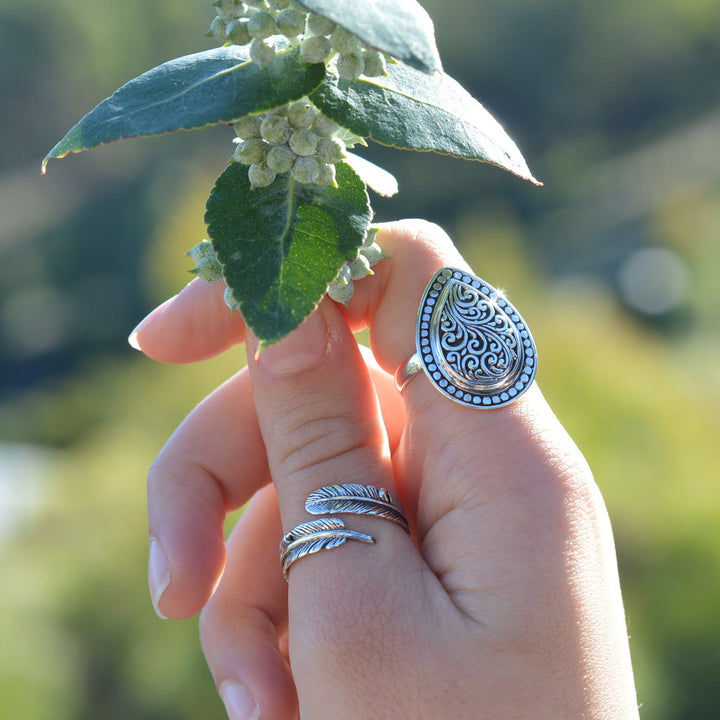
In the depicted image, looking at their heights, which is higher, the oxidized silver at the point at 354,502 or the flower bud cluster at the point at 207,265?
the flower bud cluster at the point at 207,265

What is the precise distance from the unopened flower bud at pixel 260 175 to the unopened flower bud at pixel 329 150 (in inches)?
1.8

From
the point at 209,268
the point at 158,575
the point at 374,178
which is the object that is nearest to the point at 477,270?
the point at 158,575

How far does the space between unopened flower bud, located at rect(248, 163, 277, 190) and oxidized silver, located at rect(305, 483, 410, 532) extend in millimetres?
324

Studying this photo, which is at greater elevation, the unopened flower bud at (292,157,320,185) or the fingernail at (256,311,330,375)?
the unopened flower bud at (292,157,320,185)

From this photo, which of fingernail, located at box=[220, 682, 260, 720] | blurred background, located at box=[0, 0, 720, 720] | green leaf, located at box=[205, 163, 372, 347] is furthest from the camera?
blurred background, located at box=[0, 0, 720, 720]

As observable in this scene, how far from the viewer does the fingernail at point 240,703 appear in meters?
0.98

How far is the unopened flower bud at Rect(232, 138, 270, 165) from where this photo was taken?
0.65 meters

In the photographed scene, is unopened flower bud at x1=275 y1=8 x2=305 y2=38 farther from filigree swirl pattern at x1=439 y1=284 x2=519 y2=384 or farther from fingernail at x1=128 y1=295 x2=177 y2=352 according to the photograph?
fingernail at x1=128 y1=295 x2=177 y2=352

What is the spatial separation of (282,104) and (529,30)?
36.3ft

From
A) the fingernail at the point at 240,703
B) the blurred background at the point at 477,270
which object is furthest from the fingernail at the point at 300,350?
the blurred background at the point at 477,270

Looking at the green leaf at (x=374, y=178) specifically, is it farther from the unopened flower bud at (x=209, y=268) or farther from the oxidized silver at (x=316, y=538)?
the oxidized silver at (x=316, y=538)

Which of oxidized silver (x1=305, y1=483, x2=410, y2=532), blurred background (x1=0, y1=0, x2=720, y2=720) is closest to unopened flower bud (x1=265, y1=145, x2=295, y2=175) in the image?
oxidized silver (x1=305, y1=483, x2=410, y2=532)

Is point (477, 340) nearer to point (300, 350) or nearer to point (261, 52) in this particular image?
point (300, 350)

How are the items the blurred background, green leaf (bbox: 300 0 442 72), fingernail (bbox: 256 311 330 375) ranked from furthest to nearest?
the blurred background → fingernail (bbox: 256 311 330 375) → green leaf (bbox: 300 0 442 72)
